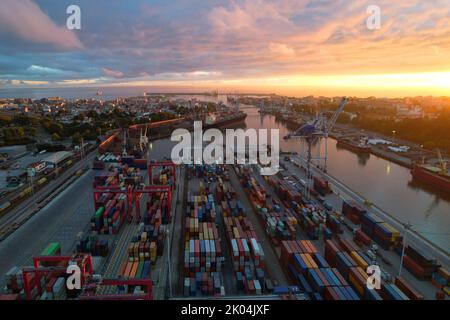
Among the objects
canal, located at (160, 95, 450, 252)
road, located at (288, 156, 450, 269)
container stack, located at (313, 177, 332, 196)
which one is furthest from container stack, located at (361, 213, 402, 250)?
container stack, located at (313, 177, 332, 196)

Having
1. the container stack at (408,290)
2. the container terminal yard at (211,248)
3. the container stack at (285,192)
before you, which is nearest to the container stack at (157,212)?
the container terminal yard at (211,248)

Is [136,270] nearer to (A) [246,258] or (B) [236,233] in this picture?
(A) [246,258]

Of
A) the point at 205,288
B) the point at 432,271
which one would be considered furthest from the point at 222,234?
the point at 432,271

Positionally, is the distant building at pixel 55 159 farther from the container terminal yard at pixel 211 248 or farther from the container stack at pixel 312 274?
the container stack at pixel 312 274

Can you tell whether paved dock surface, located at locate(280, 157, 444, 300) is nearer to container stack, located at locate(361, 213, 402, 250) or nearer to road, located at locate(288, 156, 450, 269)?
container stack, located at locate(361, 213, 402, 250)

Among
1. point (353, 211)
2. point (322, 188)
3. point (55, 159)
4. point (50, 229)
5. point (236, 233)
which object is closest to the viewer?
point (236, 233)

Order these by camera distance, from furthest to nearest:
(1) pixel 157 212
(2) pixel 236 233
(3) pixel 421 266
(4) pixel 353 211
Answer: (4) pixel 353 211 → (1) pixel 157 212 → (2) pixel 236 233 → (3) pixel 421 266

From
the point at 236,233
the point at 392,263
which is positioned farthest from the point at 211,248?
the point at 392,263

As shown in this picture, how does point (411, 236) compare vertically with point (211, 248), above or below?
below
